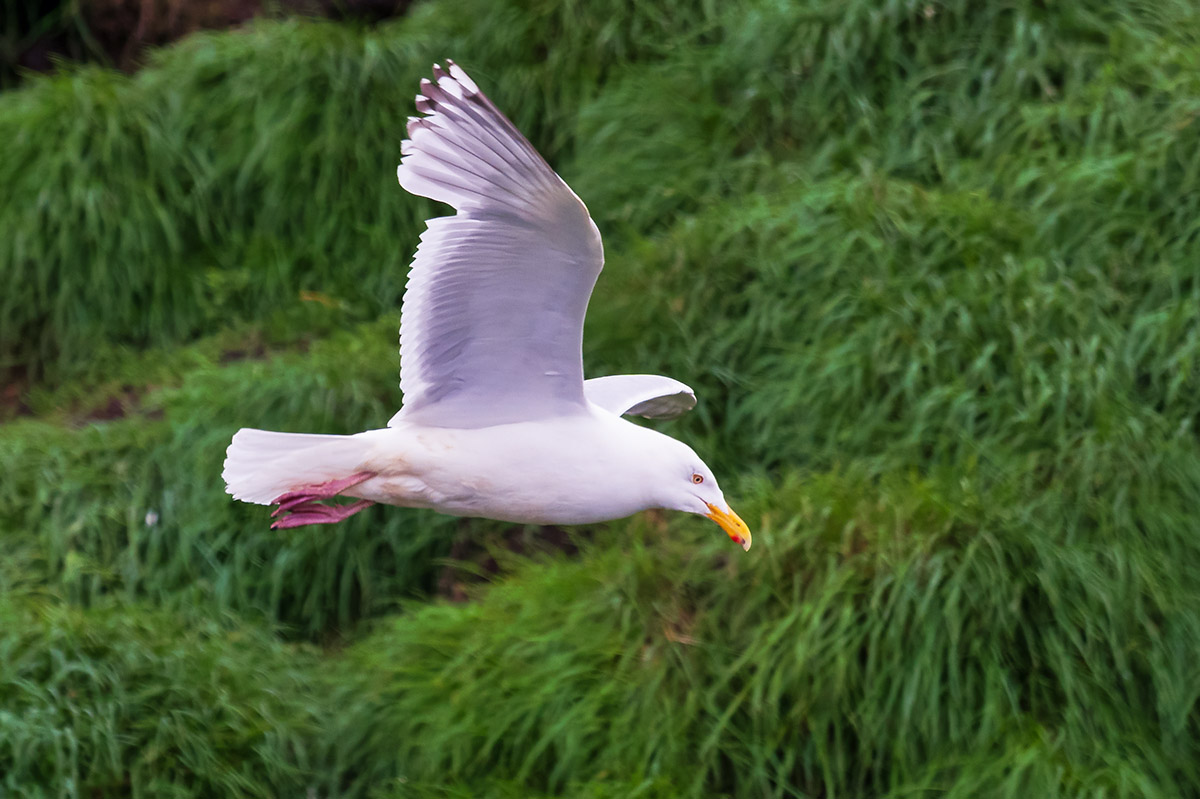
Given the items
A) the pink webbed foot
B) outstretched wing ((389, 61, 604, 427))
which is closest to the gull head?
outstretched wing ((389, 61, 604, 427))

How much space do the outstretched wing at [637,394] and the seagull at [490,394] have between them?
335mm

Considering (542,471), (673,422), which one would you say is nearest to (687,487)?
(542,471)

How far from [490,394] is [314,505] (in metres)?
→ 0.42

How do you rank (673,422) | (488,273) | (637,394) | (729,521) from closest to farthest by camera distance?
1. (488,273)
2. (729,521)
3. (637,394)
4. (673,422)

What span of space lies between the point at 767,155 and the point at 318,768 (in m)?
2.72

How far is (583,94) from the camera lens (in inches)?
235

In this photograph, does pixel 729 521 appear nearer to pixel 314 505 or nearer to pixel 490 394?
pixel 490 394

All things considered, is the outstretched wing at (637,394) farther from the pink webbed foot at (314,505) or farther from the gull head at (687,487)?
the pink webbed foot at (314,505)

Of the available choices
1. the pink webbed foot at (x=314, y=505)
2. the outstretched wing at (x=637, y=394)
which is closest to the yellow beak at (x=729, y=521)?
the outstretched wing at (x=637, y=394)

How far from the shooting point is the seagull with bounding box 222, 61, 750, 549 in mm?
2590

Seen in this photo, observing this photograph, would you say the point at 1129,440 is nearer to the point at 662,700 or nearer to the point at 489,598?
the point at 662,700

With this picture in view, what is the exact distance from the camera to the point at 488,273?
2.71m

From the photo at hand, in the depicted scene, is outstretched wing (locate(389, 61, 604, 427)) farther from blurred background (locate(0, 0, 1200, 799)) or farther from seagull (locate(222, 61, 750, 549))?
blurred background (locate(0, 0, 1200, 799))

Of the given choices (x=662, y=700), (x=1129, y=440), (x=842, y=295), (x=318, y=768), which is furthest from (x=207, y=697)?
(x=1129, y=440)
